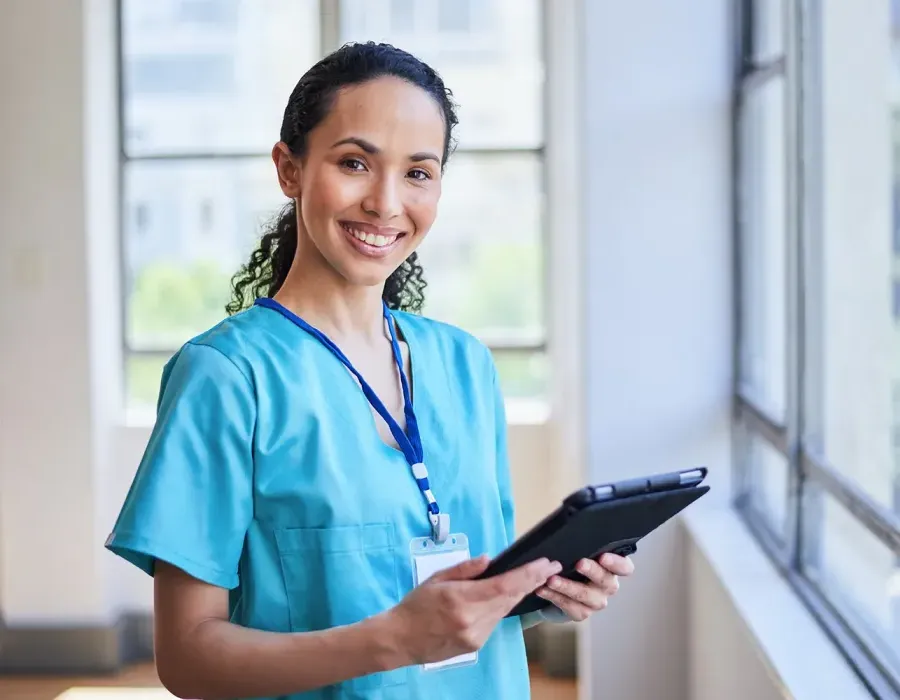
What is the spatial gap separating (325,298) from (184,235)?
2.96m

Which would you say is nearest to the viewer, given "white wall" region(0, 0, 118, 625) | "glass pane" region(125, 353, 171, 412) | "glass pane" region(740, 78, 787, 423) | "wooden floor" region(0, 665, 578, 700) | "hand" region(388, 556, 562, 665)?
"hand" region(388, 556, 562, 665)

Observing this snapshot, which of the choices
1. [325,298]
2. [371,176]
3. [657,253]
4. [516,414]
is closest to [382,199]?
[371,176]

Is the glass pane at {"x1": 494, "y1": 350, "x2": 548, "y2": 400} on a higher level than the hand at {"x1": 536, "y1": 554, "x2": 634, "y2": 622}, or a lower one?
lower

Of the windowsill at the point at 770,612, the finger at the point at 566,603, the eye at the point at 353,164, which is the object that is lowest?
the windowsill at the point at 770,612

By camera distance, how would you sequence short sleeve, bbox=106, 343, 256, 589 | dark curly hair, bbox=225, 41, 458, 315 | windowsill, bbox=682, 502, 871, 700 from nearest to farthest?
short sleeve, bbox=106, 343, 256, 589
dark curly hair, bbox=225, 41, 458, 315
windowsill, bbox=682, 502, 871, 700

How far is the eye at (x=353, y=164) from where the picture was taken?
112 cm

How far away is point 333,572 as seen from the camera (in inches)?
42.3

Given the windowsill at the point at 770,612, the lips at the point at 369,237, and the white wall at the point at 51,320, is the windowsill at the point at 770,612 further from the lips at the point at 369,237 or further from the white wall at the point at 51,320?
the white wall at the point at 51,320

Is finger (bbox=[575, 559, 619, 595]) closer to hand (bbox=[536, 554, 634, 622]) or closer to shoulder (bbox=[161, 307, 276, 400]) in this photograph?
hand (bbox=[536, 554, 634, 622])

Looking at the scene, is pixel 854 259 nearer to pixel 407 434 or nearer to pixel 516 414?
pixel 407 434

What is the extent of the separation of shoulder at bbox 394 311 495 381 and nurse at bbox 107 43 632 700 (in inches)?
0.8

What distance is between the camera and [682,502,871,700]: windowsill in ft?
5.24

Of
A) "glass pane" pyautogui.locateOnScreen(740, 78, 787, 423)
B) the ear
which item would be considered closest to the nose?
the ear

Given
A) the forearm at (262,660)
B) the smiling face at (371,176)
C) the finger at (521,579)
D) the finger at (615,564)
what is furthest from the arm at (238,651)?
the smiling face at (371,176)
